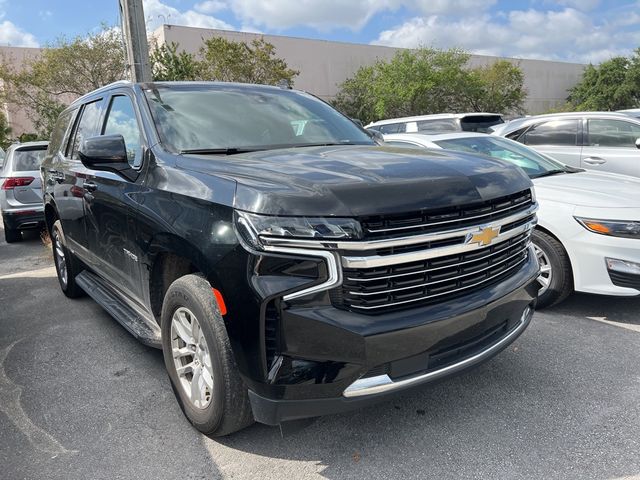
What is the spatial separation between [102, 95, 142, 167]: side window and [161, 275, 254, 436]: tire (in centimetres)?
102

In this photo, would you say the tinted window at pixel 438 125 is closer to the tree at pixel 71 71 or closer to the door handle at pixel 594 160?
the door handle at pixel 594 160

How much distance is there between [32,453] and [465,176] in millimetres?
2628

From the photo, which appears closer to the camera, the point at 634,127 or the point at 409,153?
the point at 409,153

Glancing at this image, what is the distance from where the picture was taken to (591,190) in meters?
4.31

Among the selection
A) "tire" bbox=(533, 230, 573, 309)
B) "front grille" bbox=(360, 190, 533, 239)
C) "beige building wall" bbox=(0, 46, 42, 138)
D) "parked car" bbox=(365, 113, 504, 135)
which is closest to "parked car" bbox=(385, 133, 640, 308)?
"tire" bbox=(533, 230, 573, 309)

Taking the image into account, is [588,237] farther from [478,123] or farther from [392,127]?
[392,127]

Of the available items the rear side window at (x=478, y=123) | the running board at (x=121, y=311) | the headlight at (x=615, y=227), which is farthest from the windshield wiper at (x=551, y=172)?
the rear side window at (x=478, y=123)

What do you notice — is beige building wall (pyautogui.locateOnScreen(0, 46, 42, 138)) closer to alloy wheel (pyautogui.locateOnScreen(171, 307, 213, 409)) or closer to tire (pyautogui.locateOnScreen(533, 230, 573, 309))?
alloy wheel (pyautogui.locateOnScreen(171, 307, 213, 409))

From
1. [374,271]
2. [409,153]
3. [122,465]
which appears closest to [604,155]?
[409,153]

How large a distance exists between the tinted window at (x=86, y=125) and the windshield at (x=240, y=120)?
0.97 metres

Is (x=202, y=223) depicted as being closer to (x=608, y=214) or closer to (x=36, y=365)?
(x=36, y=365)

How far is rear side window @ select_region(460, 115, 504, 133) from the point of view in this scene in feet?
31.9

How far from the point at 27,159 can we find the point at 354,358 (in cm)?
831

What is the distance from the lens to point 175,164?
2.78m
